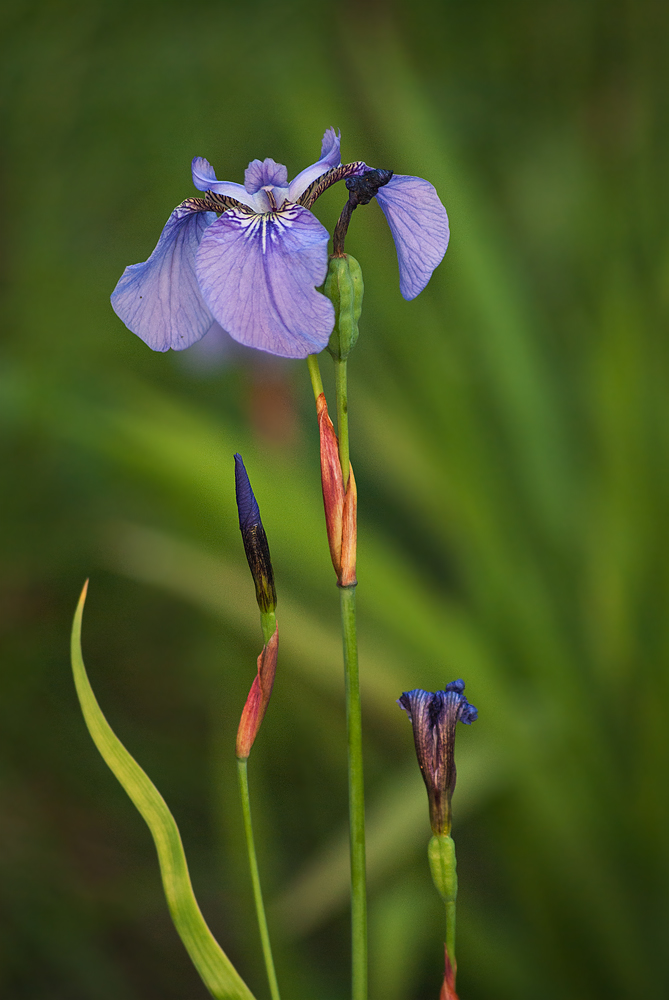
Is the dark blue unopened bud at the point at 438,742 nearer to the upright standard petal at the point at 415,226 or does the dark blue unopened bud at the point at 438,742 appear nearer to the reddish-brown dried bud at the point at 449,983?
the reddish-brown dried bud at the point at 449,983

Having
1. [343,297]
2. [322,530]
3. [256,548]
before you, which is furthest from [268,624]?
[322,530]

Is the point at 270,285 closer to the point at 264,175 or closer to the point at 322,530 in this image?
the point at 264,175

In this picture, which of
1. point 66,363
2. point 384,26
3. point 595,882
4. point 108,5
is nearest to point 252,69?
point 108,5

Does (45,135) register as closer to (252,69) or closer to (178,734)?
(252,69)

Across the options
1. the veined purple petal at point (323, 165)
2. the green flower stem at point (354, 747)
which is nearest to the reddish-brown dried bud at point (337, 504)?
the green flower stem at point (354, 747)

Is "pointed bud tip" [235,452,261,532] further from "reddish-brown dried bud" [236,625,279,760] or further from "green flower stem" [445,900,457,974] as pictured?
"green flower stem" [445,900,457,974]

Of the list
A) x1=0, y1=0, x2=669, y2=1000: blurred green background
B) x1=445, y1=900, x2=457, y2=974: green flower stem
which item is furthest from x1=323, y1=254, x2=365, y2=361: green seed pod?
x1=0, y1=0, x2=669, y2=1000: blurred green background
